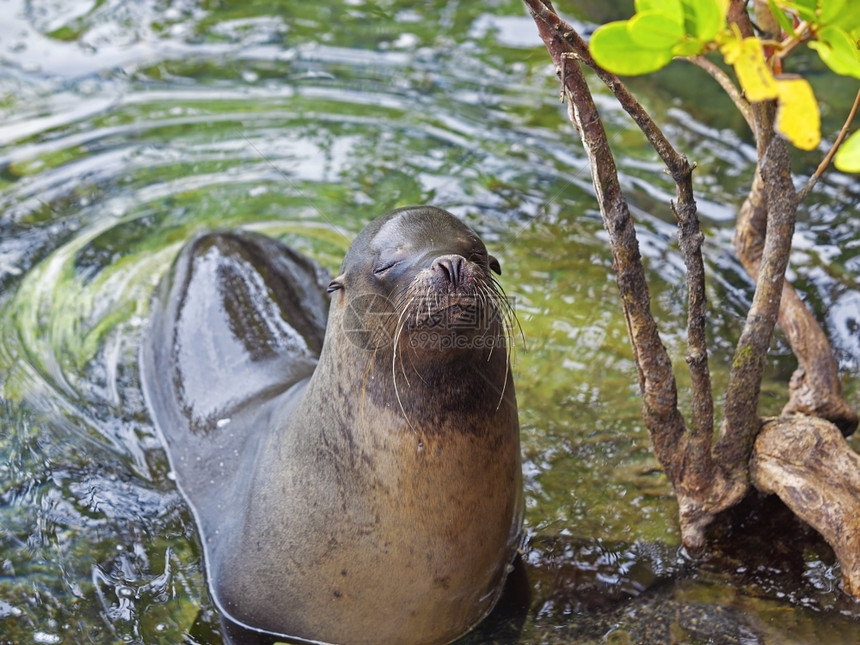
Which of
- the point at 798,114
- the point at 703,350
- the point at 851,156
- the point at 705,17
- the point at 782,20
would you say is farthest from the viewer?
the point at 703,350

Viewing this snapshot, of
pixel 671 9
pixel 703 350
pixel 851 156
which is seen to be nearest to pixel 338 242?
pixel 703 350

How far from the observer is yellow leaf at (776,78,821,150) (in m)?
1.89

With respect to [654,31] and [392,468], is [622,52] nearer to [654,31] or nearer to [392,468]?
[654,31]

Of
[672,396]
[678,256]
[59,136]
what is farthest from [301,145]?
[672,396]

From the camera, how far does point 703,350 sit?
3.44 meters

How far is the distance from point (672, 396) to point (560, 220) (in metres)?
2.91

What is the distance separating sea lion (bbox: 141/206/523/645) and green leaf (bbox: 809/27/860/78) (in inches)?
49.2

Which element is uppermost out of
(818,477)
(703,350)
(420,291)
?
(420,291)

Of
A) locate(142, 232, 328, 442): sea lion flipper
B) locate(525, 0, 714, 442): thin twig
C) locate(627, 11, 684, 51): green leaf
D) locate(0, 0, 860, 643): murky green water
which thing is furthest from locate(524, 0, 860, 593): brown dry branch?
locate(142, 232, 328, 442): sea lion flipper

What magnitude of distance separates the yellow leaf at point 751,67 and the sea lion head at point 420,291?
48.5 inches

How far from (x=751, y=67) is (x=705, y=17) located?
162 mm

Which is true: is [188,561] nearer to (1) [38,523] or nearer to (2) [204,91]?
(1) [38,523]

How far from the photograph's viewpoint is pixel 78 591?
3744mm

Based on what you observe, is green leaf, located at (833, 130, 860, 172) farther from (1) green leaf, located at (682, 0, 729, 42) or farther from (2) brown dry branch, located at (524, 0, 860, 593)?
(2) brown dry branch, located at (524, 0, 860, 593)
